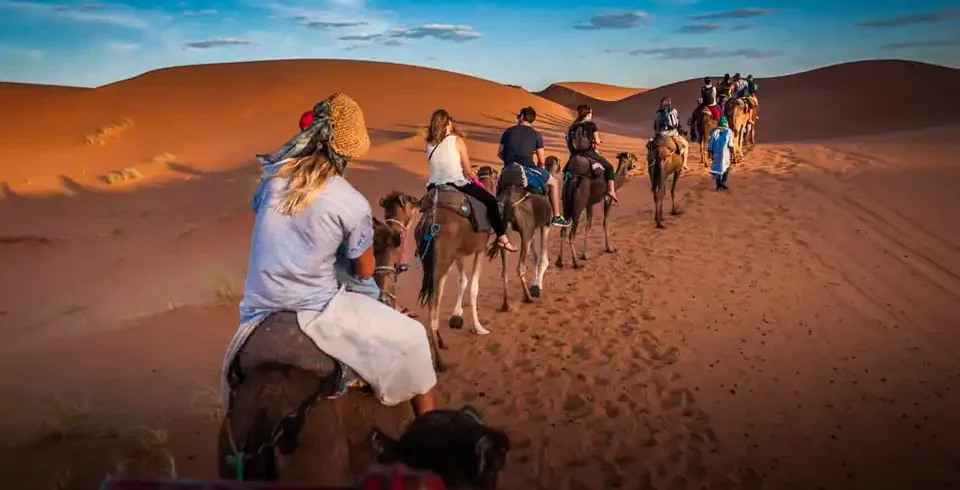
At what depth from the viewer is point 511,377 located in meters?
7.15

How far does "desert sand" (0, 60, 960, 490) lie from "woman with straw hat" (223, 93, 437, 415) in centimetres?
251

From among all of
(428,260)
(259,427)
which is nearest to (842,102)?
(428,260)

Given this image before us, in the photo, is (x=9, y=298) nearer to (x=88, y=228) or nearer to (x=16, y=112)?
(x=88, y=228)

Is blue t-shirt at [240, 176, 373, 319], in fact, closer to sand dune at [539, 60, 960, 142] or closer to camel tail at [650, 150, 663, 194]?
camel tail at [650, 150, 663, 194]

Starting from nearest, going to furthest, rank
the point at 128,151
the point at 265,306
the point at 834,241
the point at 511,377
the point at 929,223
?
the point at 265,306 → the point at 511,377 → the point at 834,241 → the point at 929,223 → the point at 128,151

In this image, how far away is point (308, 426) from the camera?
10.0 feet

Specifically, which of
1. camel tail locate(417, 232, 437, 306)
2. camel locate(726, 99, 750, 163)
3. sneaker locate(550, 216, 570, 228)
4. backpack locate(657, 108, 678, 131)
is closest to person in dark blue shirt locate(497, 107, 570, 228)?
sneaker locate(550, 216, 570, 228)

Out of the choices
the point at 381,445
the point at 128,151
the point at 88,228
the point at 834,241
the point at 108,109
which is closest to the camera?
the point at 381,445

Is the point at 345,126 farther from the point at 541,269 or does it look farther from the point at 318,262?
the point at 541,269

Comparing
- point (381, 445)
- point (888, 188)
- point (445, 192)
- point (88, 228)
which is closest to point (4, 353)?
point (445, 192)

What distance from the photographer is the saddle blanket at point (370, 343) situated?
10.2 ft

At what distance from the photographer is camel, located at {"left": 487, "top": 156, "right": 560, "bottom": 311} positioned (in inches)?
346

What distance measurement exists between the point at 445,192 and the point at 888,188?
13.4 meters

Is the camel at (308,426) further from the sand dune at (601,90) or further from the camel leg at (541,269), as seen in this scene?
the sand dune at (601,90)
